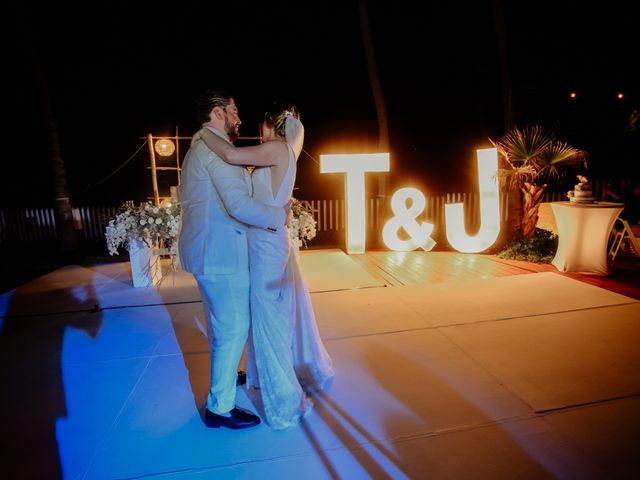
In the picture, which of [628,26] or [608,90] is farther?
[608,90]

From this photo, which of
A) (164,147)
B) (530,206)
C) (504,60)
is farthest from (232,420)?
(504,60)

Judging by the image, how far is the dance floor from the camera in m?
2.03

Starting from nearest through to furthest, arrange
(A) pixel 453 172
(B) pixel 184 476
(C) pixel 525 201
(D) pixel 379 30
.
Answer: (B) pixel 184 476 < (C) pixel 525 201 < (D) pixel 379 30 < (A) pixel 453 172

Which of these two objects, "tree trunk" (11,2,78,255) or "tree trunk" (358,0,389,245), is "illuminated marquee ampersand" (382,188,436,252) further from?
"tree trunk" (11,2,78,255)

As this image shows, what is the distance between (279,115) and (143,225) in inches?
143

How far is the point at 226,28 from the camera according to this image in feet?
46.1

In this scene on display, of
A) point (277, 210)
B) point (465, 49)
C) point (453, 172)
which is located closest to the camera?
point (277, 210)

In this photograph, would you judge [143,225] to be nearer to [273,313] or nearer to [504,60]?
[273,313]

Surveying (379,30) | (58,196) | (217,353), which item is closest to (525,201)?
(217,353)

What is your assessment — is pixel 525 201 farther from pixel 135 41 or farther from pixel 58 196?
pixel 135 41

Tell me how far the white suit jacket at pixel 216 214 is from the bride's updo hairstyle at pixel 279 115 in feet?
1.13

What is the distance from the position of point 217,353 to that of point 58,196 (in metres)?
7.29

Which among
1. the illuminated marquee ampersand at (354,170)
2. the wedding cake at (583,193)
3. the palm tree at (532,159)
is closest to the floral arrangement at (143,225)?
the illuminated marquee ampersand at (354,170)

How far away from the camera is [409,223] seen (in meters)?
7.26
